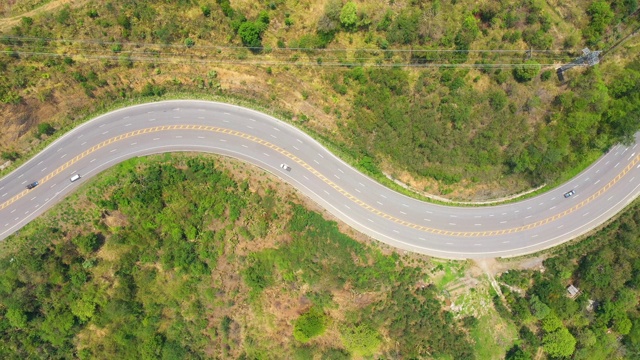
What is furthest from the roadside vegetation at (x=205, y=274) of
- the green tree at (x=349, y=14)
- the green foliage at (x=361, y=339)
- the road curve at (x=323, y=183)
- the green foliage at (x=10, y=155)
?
the green tree at (x=349, y=14)

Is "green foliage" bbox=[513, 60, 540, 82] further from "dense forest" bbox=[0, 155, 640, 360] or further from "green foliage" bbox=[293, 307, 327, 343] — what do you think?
"green foliage" bbox=[293, 307, 327, 343]

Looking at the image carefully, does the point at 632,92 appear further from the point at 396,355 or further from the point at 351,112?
the point at 396,355

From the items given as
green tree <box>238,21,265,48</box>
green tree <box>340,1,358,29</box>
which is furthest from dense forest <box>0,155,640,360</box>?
green tree <box>340,1,358,29</box>

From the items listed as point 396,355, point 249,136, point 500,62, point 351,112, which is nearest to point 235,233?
point 249,136

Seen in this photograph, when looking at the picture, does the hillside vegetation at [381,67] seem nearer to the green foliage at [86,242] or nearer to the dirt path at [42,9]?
the dirt path at [42,9]

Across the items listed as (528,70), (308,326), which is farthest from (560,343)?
(528,70)

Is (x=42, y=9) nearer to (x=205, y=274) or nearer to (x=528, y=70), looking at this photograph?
(x=205, y=274)
